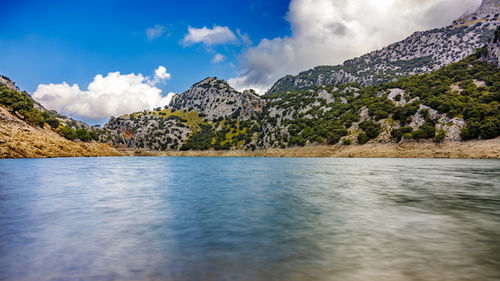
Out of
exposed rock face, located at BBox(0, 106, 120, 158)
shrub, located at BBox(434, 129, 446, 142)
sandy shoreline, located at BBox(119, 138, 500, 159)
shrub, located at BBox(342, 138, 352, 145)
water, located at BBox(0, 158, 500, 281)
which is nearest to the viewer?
water, located at BBox(0, 158, 500, 281)

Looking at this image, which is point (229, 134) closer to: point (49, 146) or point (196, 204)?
point (49, 146)

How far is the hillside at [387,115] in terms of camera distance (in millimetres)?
83875

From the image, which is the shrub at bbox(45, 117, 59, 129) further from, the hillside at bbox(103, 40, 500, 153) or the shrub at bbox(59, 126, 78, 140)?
the hillside at bbox(103, 40, 500, 153)

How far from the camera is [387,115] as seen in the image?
108688mm

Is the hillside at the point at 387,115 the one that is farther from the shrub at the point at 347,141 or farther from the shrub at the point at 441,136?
the shrub at the point at 347,141

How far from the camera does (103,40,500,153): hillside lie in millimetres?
83875

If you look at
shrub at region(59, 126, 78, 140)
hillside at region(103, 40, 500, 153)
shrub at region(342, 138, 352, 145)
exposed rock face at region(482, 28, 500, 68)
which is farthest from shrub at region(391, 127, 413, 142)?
shrub at region(59, 126, 78, 140)

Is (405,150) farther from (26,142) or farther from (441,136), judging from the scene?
(26,142)

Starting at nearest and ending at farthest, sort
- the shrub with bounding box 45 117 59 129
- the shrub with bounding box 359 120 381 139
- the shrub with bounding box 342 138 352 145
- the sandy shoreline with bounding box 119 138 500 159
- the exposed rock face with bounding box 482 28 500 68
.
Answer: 1. the sandy shoreline with bounding box 119 138 500 159
2. the shrub with bounding box 359 120 381 139
3. the exposed rock face with bounding box 482 28 500 68
4. the shrub with bounding box 342 138 352 145
5. the shrub with bounding box 45 117 59 129

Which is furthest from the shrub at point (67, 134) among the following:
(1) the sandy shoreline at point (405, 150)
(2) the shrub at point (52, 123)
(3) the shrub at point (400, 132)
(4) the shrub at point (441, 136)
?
(4) the shrub at point (441, 136)

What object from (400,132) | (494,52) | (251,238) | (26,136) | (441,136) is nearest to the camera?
(251,238)

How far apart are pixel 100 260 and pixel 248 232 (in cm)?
515

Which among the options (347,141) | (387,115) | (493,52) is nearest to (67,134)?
(347,141)

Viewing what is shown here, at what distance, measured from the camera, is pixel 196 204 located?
52.9 ft
